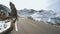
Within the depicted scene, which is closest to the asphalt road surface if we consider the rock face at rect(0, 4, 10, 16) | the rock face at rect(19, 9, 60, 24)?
the rock face at rect(19, 9, 60, 24)

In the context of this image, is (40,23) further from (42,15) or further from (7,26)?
(7,26)

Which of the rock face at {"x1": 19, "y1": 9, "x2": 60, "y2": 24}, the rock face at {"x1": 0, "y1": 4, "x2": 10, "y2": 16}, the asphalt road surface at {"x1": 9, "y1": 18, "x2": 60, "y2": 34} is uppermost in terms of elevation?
the rock face at {"x1": 0, "y1": 4, "x2": 10, "y2": 16}

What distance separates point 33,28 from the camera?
1.26m

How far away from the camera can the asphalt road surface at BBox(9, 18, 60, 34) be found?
4.04 ft

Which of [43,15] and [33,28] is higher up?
[43,15]

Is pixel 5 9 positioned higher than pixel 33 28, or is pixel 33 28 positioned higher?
pixel 5 9

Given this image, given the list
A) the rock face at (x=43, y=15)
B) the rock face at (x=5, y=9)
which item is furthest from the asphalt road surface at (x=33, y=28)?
the rock face at (x=5, y=9)

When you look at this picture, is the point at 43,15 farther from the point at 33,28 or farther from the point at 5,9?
the point at 5,9

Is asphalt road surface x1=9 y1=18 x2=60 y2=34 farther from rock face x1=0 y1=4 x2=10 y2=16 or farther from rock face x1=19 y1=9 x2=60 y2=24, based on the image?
rock face x1=0 y1=4 x2=10 y2=16

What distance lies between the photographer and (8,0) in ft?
4.38

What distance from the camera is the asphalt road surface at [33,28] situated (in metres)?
1.23

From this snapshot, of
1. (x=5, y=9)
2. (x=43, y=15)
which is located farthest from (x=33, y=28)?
(x=5, y=9)

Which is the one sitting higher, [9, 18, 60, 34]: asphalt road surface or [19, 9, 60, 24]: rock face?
[19, 9, 60, 24]: rock face

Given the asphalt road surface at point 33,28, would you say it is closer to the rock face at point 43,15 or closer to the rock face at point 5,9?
the rock face at point 43,15
